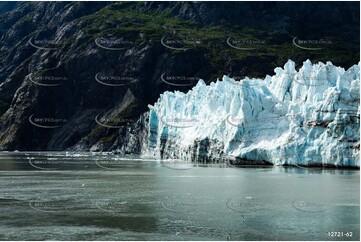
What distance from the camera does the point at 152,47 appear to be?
183875mm

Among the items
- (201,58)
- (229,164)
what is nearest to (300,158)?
(229,164)

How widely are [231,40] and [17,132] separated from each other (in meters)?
78.1
